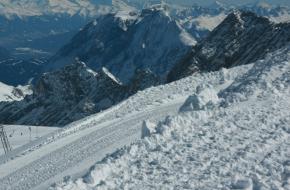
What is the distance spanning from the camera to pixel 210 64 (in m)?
181

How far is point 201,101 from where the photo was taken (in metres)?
27.6

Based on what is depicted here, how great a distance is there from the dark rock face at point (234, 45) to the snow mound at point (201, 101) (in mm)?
128108

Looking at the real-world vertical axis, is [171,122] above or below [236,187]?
above

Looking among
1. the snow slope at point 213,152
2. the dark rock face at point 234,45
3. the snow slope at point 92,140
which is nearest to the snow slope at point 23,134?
the snow slope at point 92,140

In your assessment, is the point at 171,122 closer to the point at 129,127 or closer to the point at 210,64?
the point at 129,127

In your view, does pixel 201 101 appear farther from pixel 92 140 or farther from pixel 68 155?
pixel 68 155

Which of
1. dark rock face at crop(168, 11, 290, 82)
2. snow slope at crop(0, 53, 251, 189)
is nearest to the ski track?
snow slope at crop(0, 53, 251, 189)

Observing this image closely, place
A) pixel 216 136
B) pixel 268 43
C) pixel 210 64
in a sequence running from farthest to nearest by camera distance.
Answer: pixel 210 64 < pixel 268 43 < pixel 216 136

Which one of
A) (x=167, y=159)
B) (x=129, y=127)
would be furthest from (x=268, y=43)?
(x=167, y=159)

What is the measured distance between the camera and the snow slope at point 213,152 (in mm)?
17422

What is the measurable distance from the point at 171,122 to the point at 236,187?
7.18 metres

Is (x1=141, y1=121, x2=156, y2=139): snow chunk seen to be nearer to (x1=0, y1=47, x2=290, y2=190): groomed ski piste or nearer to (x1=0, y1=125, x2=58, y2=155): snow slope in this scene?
→ (x1=0, y1=47, x2=290, y2=190): groomed ski piste

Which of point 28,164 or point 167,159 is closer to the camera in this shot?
point 167,159

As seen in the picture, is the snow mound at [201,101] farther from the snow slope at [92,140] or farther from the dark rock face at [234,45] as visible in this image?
the dark rock face at [234,45]
